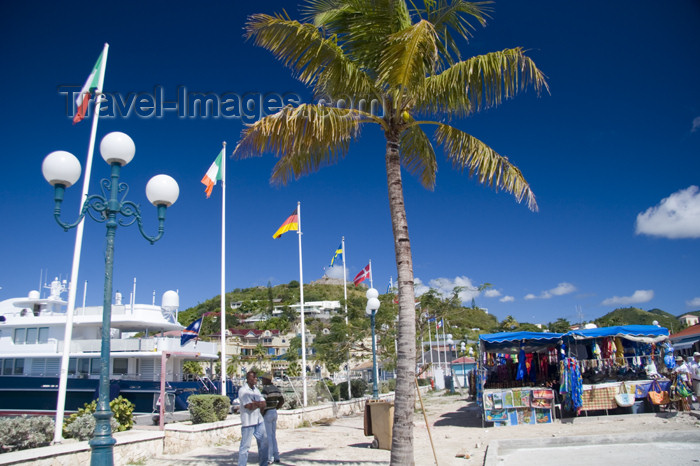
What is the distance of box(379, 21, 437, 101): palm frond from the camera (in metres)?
6.96

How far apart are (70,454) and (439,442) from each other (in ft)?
25.1

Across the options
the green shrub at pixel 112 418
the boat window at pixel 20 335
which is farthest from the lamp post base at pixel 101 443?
the boat window at pixel 20 335

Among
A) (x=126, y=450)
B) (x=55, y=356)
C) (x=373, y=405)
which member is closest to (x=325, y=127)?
(x=373, y=405)

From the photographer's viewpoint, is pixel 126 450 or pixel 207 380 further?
pixel 207 380

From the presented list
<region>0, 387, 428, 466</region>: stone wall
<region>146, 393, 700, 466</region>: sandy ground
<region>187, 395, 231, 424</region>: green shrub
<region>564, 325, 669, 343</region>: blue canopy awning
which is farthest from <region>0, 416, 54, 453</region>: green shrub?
<region>564, 325, 669, 343</region>: blue canopy awning

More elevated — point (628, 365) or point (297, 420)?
point (628, 365)

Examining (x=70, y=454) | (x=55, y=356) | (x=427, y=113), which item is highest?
(x=427, y=113)

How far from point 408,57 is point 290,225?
13.7 meters

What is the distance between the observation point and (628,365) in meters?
16.5

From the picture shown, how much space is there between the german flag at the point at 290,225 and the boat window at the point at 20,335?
515 inches

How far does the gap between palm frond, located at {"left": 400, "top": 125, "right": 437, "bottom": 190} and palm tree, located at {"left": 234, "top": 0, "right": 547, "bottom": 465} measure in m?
0.69

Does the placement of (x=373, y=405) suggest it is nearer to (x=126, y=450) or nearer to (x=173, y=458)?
(x=173, y=458)

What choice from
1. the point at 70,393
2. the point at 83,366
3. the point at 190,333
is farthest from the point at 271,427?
the point at 83,366

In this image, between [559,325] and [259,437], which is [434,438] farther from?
[559,325]
